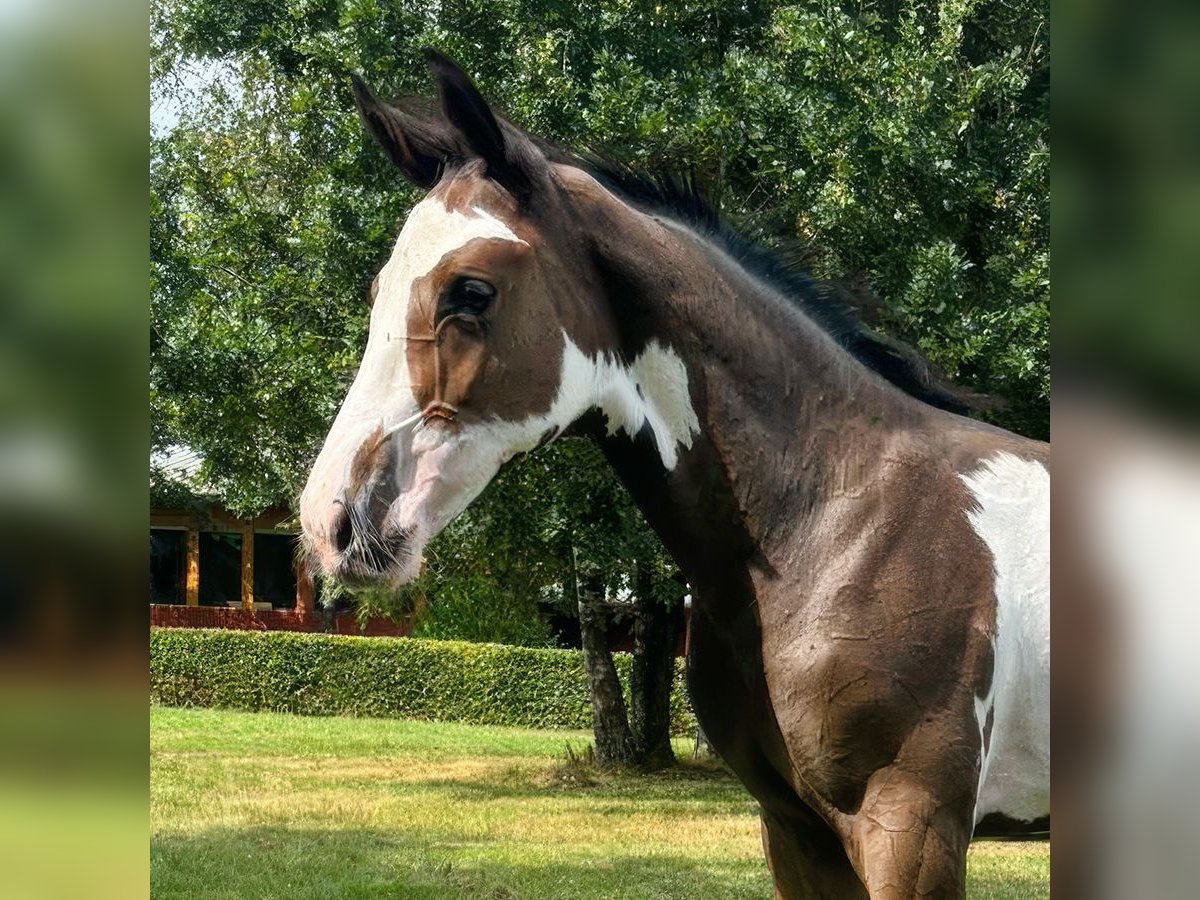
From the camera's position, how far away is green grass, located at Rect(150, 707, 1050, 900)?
8.53 m

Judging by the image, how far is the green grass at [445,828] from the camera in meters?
8.53

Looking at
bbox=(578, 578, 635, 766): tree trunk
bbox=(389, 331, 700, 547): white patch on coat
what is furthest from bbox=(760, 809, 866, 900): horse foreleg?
bbox=(578, 578, 635, 766): tree trunk

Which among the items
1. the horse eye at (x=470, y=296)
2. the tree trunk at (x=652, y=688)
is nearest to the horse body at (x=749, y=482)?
the horse eye at (x=470, y=296)

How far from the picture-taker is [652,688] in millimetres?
14297

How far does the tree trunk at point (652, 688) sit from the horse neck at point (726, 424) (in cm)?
1159

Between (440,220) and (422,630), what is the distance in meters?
19.9

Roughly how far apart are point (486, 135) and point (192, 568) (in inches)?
1035

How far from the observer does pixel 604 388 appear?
2.45 metres

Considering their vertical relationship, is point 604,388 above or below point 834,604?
above
